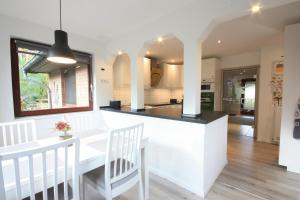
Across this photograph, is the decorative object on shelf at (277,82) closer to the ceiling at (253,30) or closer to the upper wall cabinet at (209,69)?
the ceiling at (253,30)

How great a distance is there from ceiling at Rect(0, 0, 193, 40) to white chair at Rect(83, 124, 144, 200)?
1.56 metres

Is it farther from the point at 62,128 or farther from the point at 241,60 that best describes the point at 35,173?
the point at 241,60

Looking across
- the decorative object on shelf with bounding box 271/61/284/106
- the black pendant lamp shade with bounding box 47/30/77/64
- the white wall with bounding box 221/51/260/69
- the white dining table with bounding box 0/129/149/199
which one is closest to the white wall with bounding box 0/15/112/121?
the white dining table with bounding box 0/129/149/199

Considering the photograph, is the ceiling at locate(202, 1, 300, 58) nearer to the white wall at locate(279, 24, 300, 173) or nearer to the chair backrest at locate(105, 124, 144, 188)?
the white wall at locate(279, 24, 300, 173)

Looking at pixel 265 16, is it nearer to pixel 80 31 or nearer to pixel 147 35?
pixel 147 35

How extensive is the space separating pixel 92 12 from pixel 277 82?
158 inches

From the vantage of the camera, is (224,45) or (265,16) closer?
(265,16)

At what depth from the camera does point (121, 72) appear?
378 centimetres

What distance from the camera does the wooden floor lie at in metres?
1.85

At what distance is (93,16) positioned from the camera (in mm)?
2262

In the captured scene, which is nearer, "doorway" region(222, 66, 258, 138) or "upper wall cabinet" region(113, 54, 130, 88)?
"upper wall cabinet" region(113, 54, 130, 88)

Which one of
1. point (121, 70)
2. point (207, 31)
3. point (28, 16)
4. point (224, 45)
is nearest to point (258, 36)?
point (224, 45)

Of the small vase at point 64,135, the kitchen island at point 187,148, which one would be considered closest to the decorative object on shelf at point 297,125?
the kitchen island at point 187,148

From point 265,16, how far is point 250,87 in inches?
122
